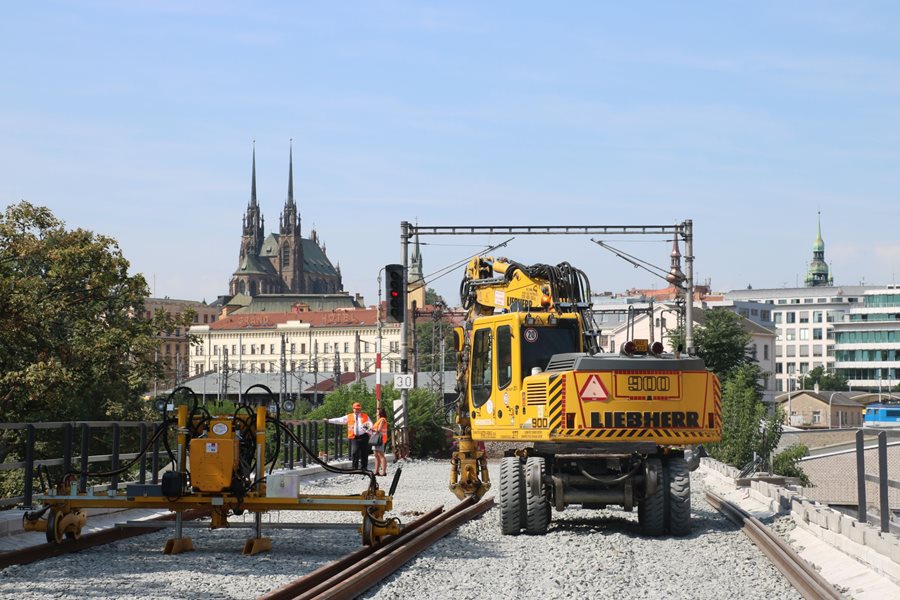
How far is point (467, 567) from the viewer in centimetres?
1373

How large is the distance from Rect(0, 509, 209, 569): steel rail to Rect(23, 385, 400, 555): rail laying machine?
0.51 feet

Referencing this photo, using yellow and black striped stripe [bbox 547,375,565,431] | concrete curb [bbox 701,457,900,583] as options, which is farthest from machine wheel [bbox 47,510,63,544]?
concrete curb [bbox 701,457,900,583]

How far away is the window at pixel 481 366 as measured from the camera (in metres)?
18.7

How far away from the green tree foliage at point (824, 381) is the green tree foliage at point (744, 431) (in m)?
142

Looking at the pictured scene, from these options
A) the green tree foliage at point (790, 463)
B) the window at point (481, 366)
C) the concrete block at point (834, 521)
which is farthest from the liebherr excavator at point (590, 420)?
the green tree foliage at point (790, 463)

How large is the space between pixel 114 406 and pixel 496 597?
99.9 ft

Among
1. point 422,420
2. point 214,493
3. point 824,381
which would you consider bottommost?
point 214,493

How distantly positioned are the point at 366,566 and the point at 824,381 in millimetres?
184049

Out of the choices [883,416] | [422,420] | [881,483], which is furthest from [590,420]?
[883,416]

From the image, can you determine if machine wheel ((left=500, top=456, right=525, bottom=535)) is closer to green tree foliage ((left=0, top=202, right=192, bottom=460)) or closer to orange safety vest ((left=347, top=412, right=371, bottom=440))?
orange safety vest ((left=347, top=412, right=371, bottom=440))

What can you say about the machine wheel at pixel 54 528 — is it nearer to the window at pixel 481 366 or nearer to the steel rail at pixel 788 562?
the window at pixel 481 366

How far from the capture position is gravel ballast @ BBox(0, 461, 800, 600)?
11.8 metres

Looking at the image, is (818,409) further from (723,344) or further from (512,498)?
(512,498)

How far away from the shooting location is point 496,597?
11.7 m
